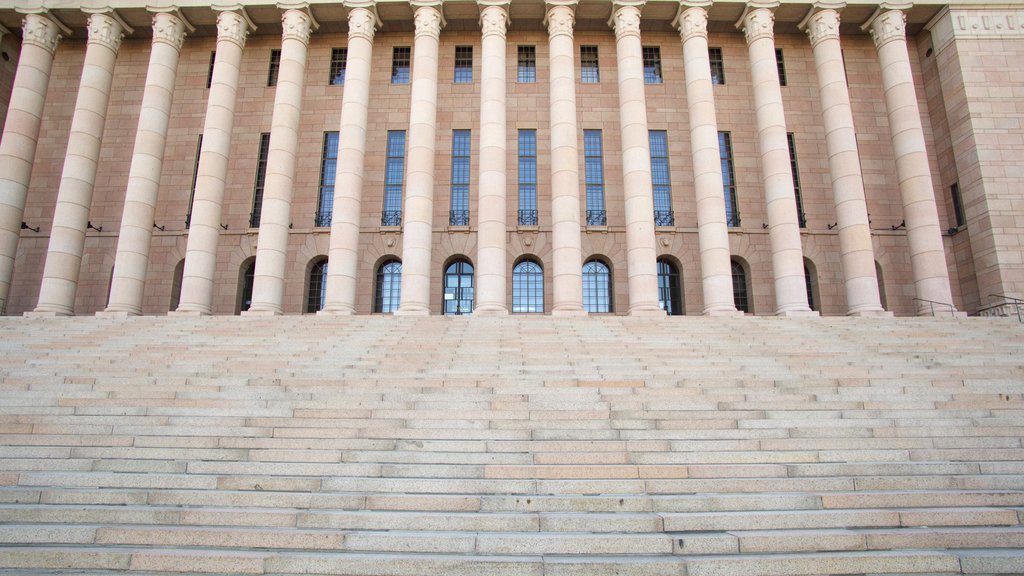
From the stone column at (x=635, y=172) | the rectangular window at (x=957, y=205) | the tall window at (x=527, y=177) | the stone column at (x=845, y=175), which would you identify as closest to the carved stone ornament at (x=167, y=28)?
the tall window at (x=527, y=177)

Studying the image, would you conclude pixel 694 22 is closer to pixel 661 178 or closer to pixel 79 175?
pixel 661 178

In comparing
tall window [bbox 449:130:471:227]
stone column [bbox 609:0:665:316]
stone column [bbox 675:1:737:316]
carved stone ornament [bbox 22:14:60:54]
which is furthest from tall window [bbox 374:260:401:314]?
carved stone ornament [bbox 22:14:60:54]

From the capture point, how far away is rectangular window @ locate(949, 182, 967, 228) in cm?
2753

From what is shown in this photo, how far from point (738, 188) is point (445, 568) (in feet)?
91.3

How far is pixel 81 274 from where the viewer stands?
28.7m

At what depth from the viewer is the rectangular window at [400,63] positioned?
31766 mm

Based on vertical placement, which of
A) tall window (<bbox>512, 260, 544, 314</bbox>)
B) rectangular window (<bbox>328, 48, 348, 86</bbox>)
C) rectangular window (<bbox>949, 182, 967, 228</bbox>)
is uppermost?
rectangular window (<bbox>328, 48, 348, 86</bbox>)

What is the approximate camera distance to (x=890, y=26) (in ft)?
89.2

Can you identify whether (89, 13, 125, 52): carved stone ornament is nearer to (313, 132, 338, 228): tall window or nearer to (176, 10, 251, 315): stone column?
(176, 10, 251, 315): stone column

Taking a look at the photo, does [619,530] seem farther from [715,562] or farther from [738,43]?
[738,43]

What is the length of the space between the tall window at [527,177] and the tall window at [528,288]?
224 centimetres

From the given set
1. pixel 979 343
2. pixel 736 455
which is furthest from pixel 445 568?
pixel 979 343

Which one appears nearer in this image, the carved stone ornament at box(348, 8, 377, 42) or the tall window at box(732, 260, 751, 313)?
the carved stone ornament at box(348, 8, 377, 42)

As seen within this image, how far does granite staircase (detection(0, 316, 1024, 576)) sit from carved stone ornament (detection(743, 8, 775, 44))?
55.7ft
